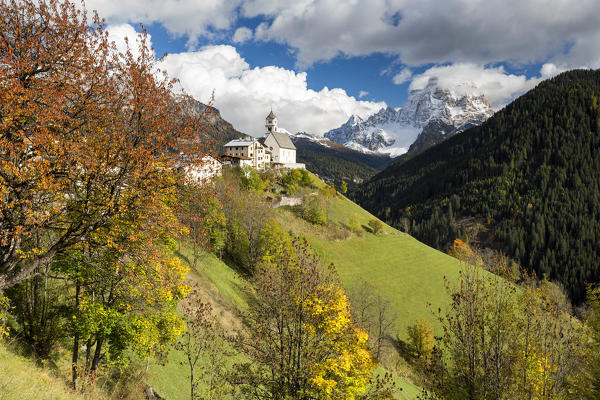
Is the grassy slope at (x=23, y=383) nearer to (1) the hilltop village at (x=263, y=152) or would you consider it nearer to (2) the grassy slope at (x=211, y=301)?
(2) the grassy slope at (x=211, y=301)

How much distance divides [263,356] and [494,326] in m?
12.7

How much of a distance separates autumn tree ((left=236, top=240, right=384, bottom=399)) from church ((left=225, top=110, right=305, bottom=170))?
232 feet

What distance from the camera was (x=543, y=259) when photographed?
157 metres

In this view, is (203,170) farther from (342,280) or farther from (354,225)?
(354,225)

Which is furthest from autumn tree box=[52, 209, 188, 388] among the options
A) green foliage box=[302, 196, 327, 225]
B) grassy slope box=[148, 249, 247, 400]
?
green foliage box=[302, 196, 327, 225]

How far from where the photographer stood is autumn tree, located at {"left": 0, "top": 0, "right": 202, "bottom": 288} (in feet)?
37.6

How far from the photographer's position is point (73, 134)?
13.1m

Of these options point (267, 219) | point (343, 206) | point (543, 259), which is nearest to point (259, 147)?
point (343, 206)

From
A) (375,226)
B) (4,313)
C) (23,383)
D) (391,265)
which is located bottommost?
(391,265)

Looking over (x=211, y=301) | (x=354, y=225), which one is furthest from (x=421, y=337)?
(x=354, y=225)

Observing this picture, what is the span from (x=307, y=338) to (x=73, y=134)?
14.6 meters

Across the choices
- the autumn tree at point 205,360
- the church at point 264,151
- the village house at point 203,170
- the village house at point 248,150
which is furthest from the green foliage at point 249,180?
the village house at point 203,170

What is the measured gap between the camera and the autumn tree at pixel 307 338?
14617 mm

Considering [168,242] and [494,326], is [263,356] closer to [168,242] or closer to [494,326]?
[168,242]
